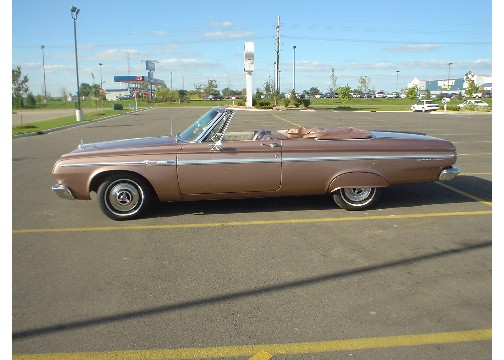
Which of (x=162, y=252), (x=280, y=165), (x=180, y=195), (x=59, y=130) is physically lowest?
(x=162, y=252)

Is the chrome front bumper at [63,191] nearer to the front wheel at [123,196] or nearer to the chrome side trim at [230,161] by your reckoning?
the front wheel at [123,196]

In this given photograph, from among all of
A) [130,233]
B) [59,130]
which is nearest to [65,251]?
[130,233]

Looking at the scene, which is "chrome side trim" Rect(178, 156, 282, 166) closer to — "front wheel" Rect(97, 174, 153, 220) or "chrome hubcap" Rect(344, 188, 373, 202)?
"front wheel" Rect(97, 174, 153, 220)

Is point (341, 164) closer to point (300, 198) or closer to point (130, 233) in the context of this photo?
point (300, 198)

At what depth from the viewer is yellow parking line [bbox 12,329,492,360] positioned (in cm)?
278

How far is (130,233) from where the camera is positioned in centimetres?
518

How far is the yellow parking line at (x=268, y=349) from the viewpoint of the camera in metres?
2.78

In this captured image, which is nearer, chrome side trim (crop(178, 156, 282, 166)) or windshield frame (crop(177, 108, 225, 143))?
chrome side trim (crop(178, 156, 282, 166))

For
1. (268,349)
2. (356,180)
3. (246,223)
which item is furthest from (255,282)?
(356,180)

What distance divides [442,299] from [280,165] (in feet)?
8.95

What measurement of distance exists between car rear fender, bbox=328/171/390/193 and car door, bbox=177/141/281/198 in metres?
0.82

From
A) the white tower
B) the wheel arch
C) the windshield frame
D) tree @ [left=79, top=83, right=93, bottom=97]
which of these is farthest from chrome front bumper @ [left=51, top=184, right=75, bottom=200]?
tree @ [left=79, top=83, right=93, bottom=97]

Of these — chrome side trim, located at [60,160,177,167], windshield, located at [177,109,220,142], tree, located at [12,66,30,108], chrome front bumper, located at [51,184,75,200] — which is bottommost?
chrome front bumper, located at [51,184,75,200]

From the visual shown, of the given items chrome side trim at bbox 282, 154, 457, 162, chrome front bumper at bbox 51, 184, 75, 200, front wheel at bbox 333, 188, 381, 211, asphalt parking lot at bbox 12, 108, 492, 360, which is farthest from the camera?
front wheel at bbox 333, 188, 381, 211
